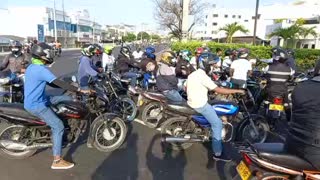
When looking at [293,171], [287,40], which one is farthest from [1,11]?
[293,171]

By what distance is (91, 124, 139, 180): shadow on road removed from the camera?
14.9 feet

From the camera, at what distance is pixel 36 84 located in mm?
4422

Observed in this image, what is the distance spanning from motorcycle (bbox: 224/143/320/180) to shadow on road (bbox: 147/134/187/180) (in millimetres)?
1616

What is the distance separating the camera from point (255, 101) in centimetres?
717

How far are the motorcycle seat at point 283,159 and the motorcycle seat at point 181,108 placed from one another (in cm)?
215

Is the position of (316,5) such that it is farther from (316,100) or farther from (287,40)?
(316,100)

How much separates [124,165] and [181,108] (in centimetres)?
130

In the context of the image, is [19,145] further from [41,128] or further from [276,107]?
[276,107]

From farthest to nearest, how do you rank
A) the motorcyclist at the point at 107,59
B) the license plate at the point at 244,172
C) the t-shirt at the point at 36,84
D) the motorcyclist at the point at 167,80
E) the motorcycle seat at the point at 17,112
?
the motorcyclist at the point at 107,59 → the motorcyclist at the point at 167,80 → the motorcycle seat at the point at 17,112 → the t-shirt at the point at 36,84 → the license plate at the point at 244,172

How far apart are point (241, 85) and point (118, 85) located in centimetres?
315

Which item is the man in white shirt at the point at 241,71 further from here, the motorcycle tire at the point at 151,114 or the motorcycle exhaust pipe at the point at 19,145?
the motorcycle exhaust pipe at the point at 19,145

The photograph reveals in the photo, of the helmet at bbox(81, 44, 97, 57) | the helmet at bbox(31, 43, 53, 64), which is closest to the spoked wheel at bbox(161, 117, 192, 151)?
the helmet at bbox(31, 43, 53, 64)

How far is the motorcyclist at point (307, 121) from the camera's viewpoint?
9.03ft

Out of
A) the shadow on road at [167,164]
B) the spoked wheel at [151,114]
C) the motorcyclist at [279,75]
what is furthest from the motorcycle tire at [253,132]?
the spoked wheel at [151,114]
